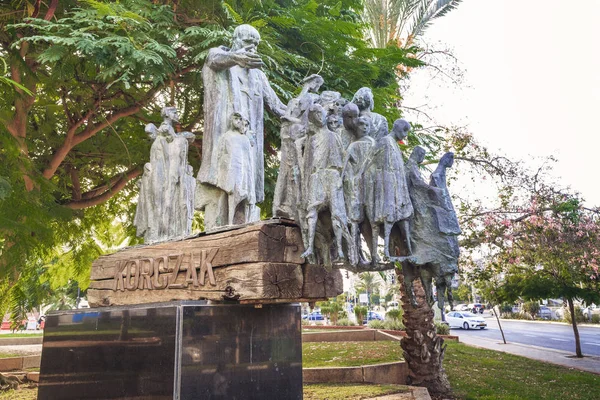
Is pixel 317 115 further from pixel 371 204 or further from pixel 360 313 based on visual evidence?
pixel 360 313

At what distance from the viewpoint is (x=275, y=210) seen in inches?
185

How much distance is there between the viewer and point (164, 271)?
16.8 ft

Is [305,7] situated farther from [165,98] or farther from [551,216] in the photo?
[551,216]

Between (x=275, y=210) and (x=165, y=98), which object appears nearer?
(x=275, y=210)

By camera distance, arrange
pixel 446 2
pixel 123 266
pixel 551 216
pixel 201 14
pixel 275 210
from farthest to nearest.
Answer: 1. pixel 446 2
2. pixel 551 216
3. pixel 201 14
4. pixel 123 266
5. pixel 275 210

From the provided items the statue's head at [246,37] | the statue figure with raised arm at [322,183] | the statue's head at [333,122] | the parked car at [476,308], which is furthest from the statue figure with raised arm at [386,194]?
the parked car at [476,308]

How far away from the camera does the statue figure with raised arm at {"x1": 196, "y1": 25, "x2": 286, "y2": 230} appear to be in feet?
17.6

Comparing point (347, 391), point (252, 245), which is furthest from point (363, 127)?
point (347, 391)

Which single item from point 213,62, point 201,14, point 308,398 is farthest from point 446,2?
point 308,398

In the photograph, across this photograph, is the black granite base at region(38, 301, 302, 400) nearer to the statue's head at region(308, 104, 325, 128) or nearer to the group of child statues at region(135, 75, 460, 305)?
the group of child statues at region(135, 75, 460, 305)

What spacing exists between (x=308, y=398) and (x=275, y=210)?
15.8 ft

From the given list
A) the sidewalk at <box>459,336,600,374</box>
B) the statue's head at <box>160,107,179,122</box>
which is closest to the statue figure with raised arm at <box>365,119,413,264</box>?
the statue's head at <box>160,107,179,122</box>

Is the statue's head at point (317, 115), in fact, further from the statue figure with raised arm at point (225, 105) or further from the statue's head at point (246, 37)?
the statue's head at point (246, 37)

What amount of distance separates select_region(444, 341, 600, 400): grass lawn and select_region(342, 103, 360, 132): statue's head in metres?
7.24
